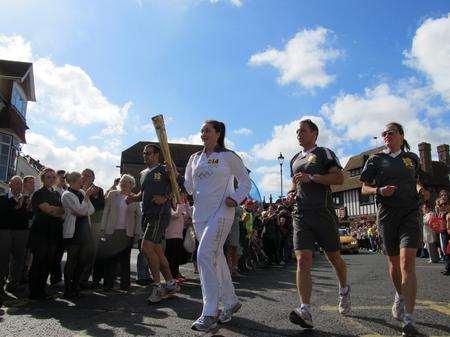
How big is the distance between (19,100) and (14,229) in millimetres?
29890

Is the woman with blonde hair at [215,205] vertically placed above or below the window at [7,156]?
Result: below

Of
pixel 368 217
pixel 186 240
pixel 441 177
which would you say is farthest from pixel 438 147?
pixel 186 240

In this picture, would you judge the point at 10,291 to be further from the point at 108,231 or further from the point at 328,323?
the point at 328,323

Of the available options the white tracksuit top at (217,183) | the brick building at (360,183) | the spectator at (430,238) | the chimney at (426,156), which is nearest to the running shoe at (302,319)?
the white tracksuit top at (217,183)

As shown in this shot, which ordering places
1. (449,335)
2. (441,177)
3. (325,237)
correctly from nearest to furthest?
(449,335)
(325,237)
(441,177)

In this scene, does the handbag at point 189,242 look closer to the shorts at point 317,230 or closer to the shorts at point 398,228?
the shorts at point 317,230

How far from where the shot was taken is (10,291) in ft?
24.6

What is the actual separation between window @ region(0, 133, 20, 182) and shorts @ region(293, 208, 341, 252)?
1160 inches

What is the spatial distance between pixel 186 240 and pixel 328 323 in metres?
4.30

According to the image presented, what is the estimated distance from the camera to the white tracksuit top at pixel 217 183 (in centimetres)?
477

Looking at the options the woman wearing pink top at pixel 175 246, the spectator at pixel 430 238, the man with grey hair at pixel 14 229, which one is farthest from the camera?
the spectator at pixel 430 238

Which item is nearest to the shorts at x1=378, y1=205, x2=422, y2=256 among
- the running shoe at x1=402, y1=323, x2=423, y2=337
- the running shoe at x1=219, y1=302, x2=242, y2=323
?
the running shoe at x1=402, y1=323, x2=423, y2=337

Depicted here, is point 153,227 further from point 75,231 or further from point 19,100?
point 19,100

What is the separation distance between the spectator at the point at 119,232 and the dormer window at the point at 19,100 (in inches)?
1087
